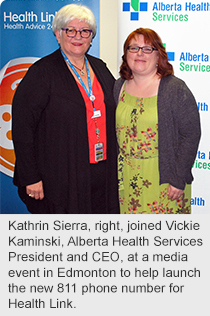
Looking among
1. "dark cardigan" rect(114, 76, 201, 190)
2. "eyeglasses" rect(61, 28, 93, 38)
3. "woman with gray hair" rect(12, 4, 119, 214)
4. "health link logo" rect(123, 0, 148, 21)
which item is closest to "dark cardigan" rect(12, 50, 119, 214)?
"woman with gray hair" rect(12, 4, 119, 214)

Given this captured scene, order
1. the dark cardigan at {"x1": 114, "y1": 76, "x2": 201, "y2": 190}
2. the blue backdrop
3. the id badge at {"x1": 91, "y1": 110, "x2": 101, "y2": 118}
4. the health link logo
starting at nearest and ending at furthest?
the dark cardigan at {"x1": 114, "y1": 76, "x2": 201, "y2": 190}
the id badge at {"x1": 91, "y1": 110, "x2": 101, "y2": 118}
the health link logo
the blue backdrop

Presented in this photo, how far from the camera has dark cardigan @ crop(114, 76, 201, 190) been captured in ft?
6.99

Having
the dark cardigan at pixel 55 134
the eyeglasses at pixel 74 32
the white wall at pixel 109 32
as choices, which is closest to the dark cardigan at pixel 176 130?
the dark cardigan at pixel 55 134

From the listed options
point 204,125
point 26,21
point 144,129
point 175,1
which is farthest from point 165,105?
point 26,21

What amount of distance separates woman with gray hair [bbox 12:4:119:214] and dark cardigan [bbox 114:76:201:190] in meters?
0.32

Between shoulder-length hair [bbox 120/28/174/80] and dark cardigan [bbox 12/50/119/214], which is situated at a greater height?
shoulder-length hair [bbox 120/28/174/80]

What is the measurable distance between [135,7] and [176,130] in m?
0.99

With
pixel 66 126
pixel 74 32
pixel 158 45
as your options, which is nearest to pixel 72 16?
pixel 74 32

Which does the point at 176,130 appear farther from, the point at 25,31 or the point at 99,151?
the point at 25,31

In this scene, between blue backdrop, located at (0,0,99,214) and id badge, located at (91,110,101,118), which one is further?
blue backdrop, located at (0,0,99,214)

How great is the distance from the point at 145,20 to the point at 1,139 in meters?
1.35

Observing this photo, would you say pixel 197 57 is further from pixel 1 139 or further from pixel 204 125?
pixel 1 139

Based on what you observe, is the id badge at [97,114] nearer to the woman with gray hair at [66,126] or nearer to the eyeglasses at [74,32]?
the woman with gray hair at [66,126]

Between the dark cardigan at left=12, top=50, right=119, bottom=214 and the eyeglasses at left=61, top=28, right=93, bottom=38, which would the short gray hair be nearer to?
the eyeglasses at left=61, top=28, right=93, bottom=38
